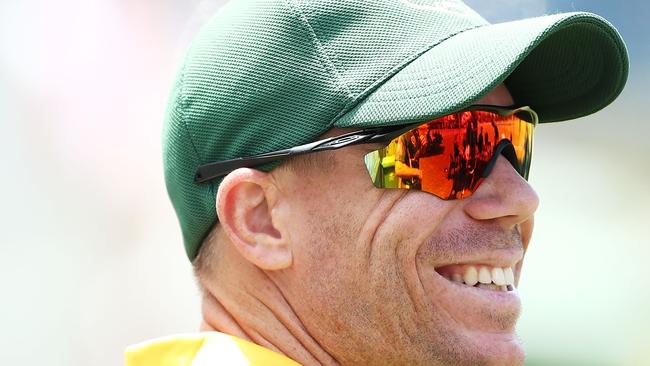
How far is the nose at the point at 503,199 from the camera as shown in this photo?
2.08m

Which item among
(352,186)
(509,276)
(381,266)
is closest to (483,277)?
(509,276)

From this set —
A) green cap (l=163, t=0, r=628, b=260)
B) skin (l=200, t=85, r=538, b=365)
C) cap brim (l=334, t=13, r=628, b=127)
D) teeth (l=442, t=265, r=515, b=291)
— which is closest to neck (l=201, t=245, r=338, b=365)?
skin (l=200, t=85, r=538, b=365)

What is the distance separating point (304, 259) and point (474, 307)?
1.52ft

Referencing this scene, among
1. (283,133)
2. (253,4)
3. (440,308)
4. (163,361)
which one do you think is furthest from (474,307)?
(253,4)

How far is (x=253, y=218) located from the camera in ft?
6.91

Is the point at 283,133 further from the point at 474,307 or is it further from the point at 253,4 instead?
the point at 474,307

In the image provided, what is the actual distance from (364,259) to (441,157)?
327 millimetres

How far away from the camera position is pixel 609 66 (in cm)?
233

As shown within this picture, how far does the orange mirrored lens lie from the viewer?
2.01 m

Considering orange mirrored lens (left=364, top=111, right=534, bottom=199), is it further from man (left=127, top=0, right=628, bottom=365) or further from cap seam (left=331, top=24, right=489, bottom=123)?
cap seam (left=331, top=24, right=489, bottom=123)

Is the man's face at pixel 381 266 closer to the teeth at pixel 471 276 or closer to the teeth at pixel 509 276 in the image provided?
the teeth at pixel 471 276

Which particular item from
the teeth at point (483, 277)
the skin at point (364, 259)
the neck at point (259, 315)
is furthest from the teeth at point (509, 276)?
the neck at point (259, 315)

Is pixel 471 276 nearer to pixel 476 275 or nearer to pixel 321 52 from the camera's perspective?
pixel 476 275

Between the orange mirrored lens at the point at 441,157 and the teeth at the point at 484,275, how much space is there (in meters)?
0.22
